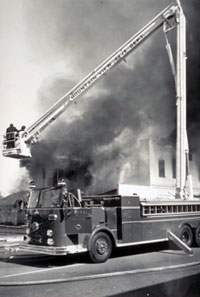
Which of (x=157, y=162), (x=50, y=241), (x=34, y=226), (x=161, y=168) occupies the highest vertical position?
(x=157, y=162)

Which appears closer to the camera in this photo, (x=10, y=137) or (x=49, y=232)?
(x=49, y=232)

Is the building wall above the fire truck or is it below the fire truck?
above

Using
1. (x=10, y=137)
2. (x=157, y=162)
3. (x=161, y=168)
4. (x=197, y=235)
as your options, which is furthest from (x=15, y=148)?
(x=161, y=168)

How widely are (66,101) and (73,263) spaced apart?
784 centimetres

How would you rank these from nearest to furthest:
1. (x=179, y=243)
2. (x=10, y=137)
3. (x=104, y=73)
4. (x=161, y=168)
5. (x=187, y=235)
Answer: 1. (x=179, y=243)
2. (x=187, y=235)
3. (x=10, y=137)
4. (x=104, y=73)
5. (x=161, y=168)

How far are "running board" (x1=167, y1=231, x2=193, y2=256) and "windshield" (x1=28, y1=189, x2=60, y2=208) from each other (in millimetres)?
3423

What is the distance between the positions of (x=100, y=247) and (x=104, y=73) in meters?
8.75

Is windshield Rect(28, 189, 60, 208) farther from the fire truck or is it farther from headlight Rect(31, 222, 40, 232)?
headlight Rect(31, 222, 40, 232)

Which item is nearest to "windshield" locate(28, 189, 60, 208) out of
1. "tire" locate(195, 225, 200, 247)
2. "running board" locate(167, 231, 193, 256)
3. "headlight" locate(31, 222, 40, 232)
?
"headlight" locate(31, 222, 40, 232)

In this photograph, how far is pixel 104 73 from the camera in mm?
15164

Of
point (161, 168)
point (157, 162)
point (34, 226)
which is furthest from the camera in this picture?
point (161, 168)

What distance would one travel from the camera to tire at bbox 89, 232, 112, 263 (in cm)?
801

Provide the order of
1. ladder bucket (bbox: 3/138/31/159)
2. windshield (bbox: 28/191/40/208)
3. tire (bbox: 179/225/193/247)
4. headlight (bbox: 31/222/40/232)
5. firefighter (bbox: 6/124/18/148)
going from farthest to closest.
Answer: ladder bucket (bbox: 3/138/31/159) → firefighter (bbox: 6/124/18/148) → tire (bbox: 179/225/193/247) → windshield (bbox: 28/191/40/208) → headlight (bbox: 31/222/40/232)

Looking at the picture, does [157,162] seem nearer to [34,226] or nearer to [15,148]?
[15,148]
